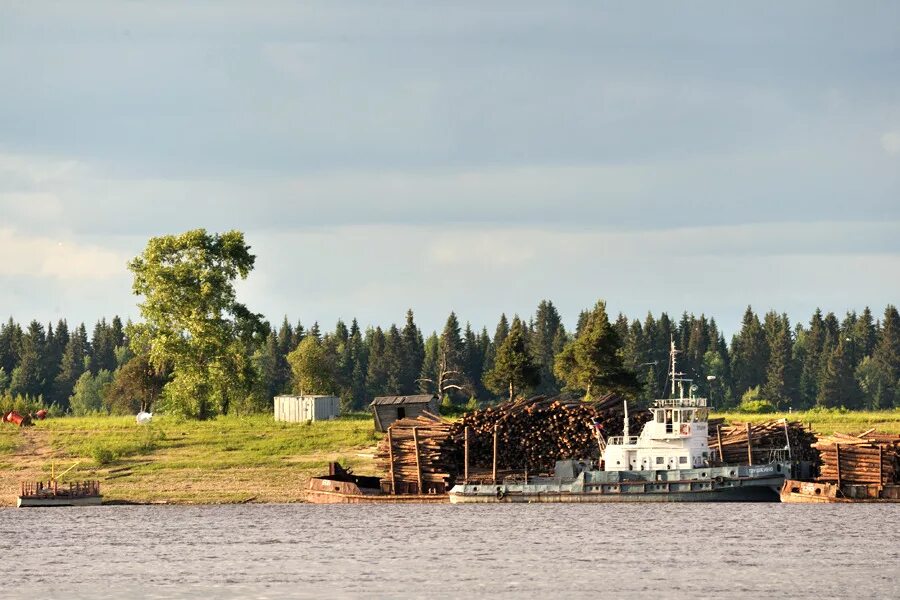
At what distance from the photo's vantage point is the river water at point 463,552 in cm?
4431

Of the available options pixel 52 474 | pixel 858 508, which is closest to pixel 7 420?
pixel 52 474

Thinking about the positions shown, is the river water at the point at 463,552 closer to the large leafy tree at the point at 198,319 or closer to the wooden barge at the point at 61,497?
the wooden barge at the point at 61,497

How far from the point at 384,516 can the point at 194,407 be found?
42288 mm

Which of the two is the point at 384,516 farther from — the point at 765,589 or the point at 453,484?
the point at 765,589

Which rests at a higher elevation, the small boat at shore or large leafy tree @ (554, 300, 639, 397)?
large leafy tree @ (554, 300, 639, 397)

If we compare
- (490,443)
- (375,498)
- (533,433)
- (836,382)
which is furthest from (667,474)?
(836,382)

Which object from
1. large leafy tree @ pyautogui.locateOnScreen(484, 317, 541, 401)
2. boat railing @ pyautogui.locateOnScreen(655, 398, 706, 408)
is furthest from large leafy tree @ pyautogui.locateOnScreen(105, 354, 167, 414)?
boat railing @ pyautogui.locateOnScreen(655, 398, 706, 408)

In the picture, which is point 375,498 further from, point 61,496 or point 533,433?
point 61,496

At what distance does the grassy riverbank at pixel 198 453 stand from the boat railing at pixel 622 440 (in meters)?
14.9

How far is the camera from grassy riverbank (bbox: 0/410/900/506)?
275 ft

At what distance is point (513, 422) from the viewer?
8125cm

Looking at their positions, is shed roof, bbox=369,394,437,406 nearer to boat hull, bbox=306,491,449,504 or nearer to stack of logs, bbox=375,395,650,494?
stack of logs, bbox=375,395,650,494

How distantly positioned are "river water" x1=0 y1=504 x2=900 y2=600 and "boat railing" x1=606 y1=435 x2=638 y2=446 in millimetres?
3413

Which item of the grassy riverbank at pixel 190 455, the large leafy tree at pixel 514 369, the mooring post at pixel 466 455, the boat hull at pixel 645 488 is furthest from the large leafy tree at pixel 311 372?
the boat hull at pixel 645 488
